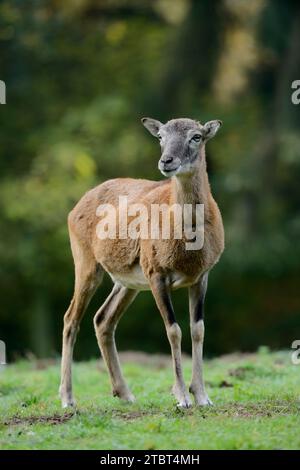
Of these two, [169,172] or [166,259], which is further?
[166,259]

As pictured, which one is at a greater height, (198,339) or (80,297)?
(80,297)

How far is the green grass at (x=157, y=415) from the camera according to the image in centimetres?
744

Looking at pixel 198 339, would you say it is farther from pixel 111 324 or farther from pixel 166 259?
pixel 111 324

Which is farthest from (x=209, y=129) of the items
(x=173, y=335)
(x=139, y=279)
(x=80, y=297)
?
(x=80, y=297)

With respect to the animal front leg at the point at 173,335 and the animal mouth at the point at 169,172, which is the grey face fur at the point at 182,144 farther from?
the animal front leg at the point at 173,335

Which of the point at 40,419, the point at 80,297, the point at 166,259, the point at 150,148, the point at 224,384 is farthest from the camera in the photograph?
the point at 150,148

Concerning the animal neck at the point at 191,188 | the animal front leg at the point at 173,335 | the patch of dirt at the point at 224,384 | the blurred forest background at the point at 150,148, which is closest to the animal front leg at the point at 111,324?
the animal front leg at the point at 173,335

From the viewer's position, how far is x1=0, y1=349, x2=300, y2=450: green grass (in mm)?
7438

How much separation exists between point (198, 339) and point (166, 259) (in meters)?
0.77

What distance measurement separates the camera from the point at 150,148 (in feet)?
81.5

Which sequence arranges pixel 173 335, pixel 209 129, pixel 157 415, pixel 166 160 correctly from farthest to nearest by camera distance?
pixel 209 129 < pixel 173 335 < pixel 166 160 < pixel 157 415

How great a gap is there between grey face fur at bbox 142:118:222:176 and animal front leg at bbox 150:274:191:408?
1.01m
